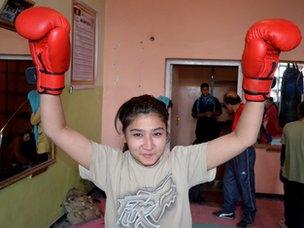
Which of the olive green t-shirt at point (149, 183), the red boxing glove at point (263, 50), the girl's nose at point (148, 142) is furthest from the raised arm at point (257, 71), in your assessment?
the girl's nose at point (148, 142)

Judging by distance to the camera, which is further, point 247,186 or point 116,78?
point 116,78

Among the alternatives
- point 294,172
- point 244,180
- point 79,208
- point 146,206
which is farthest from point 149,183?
point 79,208

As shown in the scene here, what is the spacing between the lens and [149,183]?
1188 mm

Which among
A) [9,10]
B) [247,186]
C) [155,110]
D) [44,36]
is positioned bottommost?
[247,186]

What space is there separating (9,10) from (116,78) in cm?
234

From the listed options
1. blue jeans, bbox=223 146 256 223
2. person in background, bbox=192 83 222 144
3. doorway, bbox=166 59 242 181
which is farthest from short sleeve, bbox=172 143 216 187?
doorway, bbox=166 59 242 181

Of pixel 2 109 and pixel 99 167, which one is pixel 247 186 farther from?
pixel 99 167

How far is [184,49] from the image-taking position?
4426 mm

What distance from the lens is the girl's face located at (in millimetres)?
1154

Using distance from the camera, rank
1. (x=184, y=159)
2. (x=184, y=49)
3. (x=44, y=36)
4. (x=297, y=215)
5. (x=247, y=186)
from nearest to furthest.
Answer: (x=44, y=36)
(x=184, y=159)
(x=297, y=215)
(x=247, y=186)
(x=184, y=49)

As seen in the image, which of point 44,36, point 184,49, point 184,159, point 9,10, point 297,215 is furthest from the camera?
point 184,49

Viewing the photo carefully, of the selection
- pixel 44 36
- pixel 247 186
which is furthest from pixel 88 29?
pixel 44 36

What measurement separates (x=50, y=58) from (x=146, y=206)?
21.9 inches

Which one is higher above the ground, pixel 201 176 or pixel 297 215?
pixel 201 176
